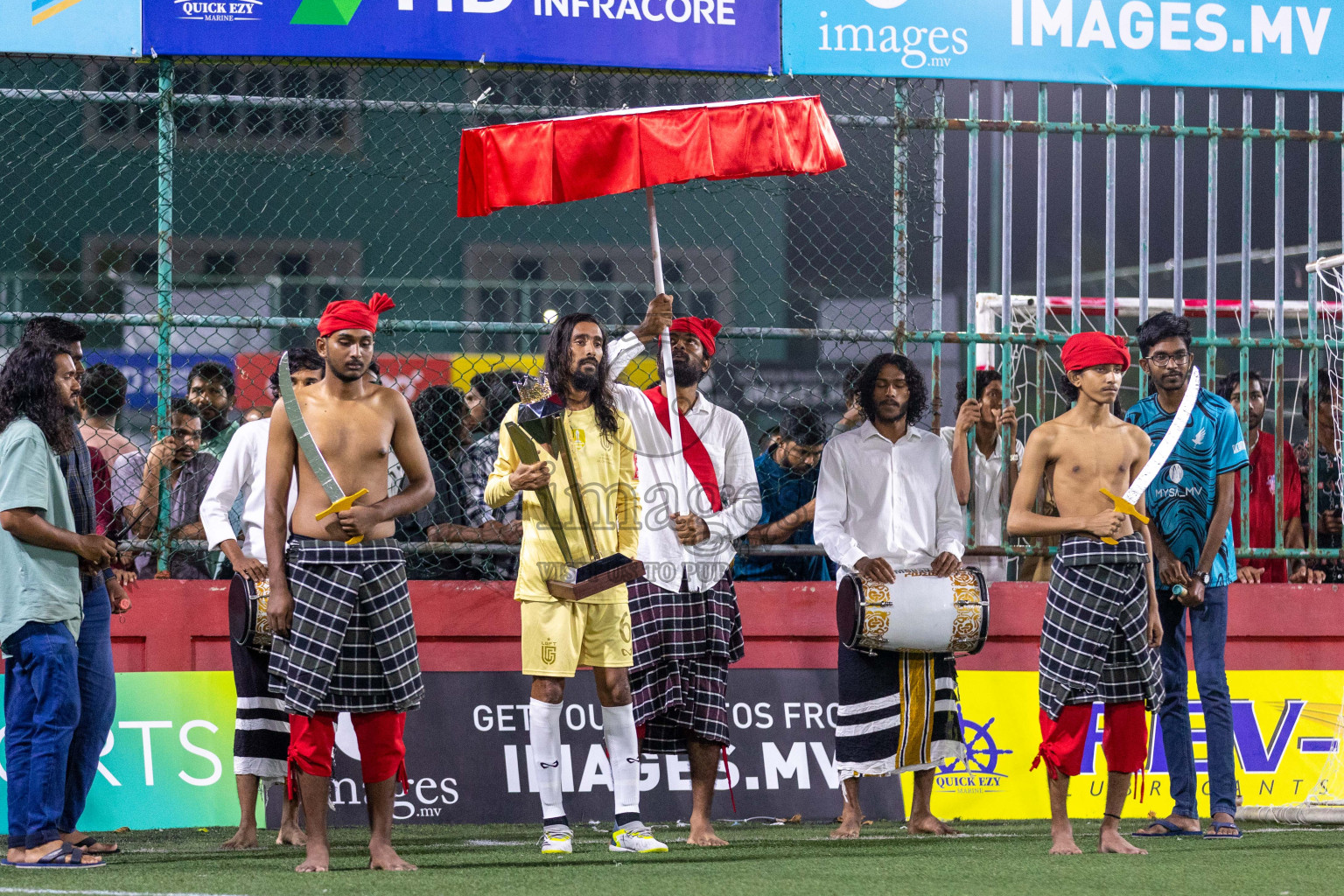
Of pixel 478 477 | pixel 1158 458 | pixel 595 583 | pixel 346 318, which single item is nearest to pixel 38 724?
pixel 346 318

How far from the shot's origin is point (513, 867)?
5520 millimetres

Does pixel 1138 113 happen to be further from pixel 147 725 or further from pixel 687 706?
pixel 147 725

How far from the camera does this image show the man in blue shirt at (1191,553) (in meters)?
6.55

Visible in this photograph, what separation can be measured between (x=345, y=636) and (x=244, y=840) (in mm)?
1329

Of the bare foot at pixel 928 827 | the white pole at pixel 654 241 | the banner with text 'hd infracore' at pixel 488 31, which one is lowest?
the bare foot at pixel 928 827

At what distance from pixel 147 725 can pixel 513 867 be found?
2400 mm

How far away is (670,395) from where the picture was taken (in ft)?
Answer: 21.1

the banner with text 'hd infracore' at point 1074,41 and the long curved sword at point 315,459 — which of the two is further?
the banner with text 'hd infracore' at point 1074,41

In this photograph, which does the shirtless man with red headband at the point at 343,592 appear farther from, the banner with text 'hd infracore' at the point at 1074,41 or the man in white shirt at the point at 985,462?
the banner with text 'hd infracore' at the point at 1074,41

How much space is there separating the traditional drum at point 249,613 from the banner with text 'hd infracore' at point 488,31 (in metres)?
2.73

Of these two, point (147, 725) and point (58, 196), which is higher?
point (58, 196)

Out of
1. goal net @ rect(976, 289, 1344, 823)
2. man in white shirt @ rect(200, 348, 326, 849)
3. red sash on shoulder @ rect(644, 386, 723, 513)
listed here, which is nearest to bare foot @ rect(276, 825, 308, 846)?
man in white shirt @ rect(200, 348, 326, 849)

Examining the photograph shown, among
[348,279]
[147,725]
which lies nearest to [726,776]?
[147,725]

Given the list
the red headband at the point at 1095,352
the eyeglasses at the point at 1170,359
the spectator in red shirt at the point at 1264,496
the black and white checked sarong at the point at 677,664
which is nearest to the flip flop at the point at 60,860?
the black and white checked sarong at the point at 677,664
